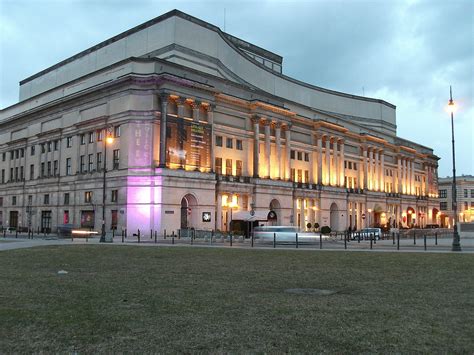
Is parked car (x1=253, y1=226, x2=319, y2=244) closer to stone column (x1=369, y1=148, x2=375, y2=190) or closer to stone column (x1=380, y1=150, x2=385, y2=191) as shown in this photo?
stone column (x1=369, y1=148, x2=375, y2=190)

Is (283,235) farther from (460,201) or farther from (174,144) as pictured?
(460,201)

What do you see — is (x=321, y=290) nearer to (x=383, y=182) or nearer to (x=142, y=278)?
(x=142, y=278)

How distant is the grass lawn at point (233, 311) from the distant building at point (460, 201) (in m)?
144

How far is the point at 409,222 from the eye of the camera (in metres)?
117

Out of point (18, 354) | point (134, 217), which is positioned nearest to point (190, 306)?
point (18, 354)

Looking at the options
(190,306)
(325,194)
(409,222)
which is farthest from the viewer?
(409,222)

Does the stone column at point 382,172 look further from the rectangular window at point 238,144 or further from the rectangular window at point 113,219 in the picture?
the rectangular window at point 113,219

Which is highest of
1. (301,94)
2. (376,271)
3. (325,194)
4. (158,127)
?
(301,94)

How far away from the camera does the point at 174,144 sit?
58719 mm

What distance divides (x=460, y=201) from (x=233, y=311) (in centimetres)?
16143

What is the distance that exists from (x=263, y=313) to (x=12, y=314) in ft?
17.0

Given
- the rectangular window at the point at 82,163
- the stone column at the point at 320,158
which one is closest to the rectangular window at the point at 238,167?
the stone column at the point at 320,158

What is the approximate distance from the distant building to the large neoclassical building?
6593 centimetres

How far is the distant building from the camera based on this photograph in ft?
498
